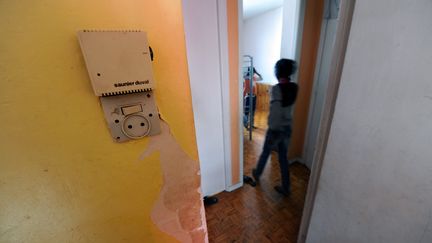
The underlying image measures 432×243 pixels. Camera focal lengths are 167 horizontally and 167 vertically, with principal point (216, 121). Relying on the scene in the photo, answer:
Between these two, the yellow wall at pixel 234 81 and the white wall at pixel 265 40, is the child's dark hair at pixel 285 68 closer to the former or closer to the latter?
the yellow wall at pixel 234 81

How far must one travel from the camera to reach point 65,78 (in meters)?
0.39

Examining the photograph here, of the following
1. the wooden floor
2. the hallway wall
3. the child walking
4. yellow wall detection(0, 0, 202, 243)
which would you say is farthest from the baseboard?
yellow wall detection(0, 0, 202, 243)

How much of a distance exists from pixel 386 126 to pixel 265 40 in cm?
414

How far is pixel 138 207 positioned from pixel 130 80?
414 mm

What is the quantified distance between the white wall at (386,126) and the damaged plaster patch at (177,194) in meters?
0.71

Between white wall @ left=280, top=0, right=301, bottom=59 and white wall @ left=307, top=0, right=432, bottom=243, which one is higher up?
white wall @ left=280, top=0, right=301, bottom=59

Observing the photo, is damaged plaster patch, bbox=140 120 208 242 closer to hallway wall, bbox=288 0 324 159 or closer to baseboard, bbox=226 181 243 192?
baseboard, bbox=226 181 243 192

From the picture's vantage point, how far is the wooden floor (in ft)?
4.60

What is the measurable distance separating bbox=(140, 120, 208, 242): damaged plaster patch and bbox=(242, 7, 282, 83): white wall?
3765 millimetres

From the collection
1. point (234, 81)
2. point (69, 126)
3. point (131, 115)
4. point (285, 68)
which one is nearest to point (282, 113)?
point (285, 68)

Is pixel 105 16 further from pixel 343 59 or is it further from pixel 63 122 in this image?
pixel 343 59

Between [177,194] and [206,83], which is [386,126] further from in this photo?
[206,83]

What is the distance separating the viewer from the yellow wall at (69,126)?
354 millimetres

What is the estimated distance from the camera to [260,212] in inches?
63.3
